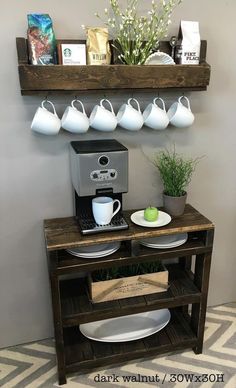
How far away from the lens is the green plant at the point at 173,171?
162 centimetres

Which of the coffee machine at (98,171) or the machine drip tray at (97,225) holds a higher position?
the coffee machine at (98,171)

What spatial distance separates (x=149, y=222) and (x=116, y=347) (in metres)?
0.67

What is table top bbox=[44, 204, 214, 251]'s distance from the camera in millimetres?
1406

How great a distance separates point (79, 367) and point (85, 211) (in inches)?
29.0

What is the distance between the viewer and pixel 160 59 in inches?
57.8

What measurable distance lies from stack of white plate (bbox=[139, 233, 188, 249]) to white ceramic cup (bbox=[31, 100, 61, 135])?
2.08 feet

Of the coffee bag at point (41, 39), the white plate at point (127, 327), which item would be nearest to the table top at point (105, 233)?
the white plate at point (127, 327)

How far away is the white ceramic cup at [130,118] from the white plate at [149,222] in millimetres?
406

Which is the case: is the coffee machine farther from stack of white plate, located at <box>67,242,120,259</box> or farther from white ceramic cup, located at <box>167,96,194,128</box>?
white ceramic cup, located at <box>167,96,194,128</box>

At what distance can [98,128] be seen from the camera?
1.48m

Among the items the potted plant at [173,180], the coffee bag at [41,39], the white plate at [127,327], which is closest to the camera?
the coffee bag at [41,39]

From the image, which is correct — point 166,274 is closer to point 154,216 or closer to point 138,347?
point 154,216

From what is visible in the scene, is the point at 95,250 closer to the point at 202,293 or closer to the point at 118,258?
the point at 118,258

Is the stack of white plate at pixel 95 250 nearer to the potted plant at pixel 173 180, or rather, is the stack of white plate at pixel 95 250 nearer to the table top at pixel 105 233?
the table top at pixel 105 233
